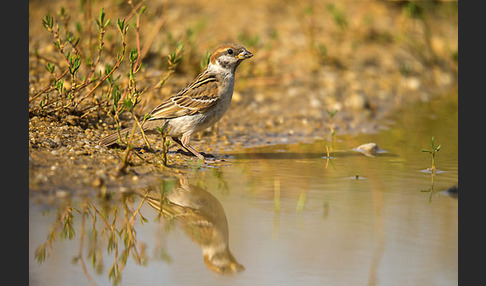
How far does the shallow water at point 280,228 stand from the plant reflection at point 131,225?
13 millimetres

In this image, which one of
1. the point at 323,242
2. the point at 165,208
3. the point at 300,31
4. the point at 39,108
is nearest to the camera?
the point at 323,242

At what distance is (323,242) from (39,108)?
147 inches

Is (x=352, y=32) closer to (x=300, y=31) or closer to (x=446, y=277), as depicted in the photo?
(x=300, y=31)

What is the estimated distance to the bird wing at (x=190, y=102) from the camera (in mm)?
6934

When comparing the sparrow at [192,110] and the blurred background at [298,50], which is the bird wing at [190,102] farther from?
the blurred background at [298,50]

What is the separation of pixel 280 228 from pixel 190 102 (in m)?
2.58

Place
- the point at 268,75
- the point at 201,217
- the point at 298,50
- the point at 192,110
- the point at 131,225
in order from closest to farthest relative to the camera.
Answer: the point at 131,225 < the point at 201,217 < the point at 192,110 < the point at 268,75 < the point at 298,50

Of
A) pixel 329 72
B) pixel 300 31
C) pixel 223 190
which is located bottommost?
pixel 223 190

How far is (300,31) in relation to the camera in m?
12.0

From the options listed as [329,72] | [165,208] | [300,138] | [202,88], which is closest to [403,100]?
[329,72]

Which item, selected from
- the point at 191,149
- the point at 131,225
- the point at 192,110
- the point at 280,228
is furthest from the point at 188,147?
the point at 280,228

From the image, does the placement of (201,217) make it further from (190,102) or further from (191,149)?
(190,102)

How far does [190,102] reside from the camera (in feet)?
22.8

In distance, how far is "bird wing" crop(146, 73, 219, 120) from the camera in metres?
6.93
